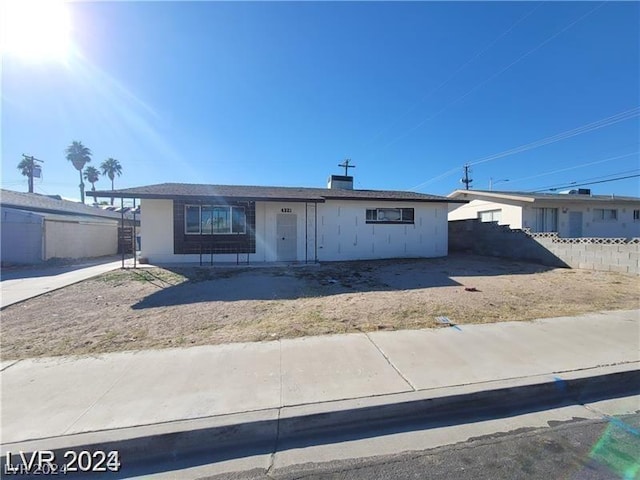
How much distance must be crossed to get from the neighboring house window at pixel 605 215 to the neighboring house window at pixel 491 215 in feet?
20.1

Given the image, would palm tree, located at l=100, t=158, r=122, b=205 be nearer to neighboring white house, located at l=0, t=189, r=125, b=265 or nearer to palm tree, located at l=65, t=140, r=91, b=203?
palm tree, located at l=65, t=140, r=91, b=203

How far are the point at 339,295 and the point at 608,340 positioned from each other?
16.4 ft

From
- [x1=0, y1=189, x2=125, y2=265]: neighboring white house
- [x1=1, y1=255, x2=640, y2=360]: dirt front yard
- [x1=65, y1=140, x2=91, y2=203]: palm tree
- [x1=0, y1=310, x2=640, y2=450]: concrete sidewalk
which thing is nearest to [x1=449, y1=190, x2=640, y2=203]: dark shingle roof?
[x1=1, y1=255, x2=640, y2=360]: dirt front yard

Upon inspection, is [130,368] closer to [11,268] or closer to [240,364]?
[240,364]

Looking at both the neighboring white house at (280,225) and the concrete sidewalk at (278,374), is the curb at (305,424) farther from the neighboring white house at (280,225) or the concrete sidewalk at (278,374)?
the neighboring white house at (280,225)

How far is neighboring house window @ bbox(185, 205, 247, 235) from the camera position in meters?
13.2

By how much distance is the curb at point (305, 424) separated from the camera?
2.50m

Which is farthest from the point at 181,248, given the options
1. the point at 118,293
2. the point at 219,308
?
the point at 219,308

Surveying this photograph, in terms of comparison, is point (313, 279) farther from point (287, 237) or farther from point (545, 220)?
point (545, 220)

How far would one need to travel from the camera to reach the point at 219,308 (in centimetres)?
657

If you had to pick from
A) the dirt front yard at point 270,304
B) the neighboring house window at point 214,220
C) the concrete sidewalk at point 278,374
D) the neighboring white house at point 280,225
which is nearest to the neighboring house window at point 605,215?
the neighboring white house at point 280,225

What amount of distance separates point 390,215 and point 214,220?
8435mm

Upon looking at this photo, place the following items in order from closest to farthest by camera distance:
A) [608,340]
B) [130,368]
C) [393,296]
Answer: [130,368], [608,340], [393,296]

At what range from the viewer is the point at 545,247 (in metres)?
13.8
